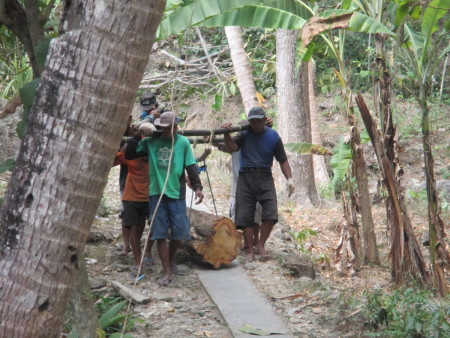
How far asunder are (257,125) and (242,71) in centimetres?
476

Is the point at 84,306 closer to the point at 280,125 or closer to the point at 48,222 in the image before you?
the point at 48,222

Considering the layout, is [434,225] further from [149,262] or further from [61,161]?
[61,161]

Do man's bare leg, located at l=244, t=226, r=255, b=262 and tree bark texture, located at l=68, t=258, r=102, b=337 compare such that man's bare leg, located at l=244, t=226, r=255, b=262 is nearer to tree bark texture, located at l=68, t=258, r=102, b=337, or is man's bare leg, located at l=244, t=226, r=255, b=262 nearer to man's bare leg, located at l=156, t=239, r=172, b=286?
man's bare leg, located at l=156, t=239, r=172, b=286

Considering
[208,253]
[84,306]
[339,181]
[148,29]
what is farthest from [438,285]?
[148,29]

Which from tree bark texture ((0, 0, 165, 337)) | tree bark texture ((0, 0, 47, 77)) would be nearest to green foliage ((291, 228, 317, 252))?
tree bark texture ((0, 0, 47, 77))

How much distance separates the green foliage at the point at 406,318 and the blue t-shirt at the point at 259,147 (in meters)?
2.61

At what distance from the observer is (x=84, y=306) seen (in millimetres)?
5012

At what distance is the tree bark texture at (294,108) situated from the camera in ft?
42.9

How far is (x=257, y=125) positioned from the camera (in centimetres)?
829

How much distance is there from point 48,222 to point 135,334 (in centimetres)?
342

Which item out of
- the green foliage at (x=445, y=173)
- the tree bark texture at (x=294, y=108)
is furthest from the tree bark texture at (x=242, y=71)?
the green foliage at (x=445, y=173)

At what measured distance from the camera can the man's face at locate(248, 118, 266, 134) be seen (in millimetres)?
8266

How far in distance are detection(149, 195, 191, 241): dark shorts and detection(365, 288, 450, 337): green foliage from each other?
230cm

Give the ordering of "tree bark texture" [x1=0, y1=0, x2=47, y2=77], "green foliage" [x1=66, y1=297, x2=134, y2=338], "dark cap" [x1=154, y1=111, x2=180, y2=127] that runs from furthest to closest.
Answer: "dark cap" [x1=154, y1=111, x2=180, y2=127], "green foliage" [x1=66, y1=297, x2=134, y2=338], "tree bark texture" [x1=0, y1=0, x2=47, y2=77]
